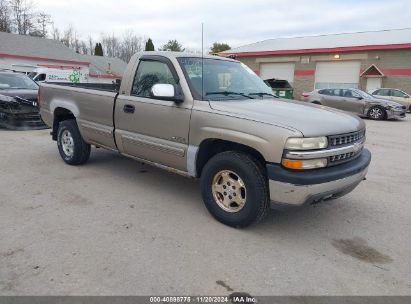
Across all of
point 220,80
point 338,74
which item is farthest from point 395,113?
point 220,80

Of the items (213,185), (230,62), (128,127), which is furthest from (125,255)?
(230,62)

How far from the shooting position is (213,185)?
424cm

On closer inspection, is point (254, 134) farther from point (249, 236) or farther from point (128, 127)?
point (128, 127)

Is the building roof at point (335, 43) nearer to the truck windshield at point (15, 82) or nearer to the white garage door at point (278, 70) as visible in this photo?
the white garage door at point (278, 70)

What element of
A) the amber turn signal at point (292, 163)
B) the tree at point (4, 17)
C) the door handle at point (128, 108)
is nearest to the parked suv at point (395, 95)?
the door handle at point (128, 108)

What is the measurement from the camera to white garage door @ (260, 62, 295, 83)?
31.0m

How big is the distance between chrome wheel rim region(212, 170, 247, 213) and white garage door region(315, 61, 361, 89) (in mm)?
25873

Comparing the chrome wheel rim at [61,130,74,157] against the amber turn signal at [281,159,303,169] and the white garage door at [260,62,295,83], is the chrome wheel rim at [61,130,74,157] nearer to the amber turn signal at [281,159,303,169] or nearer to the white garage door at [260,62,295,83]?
the amber turn signal at [281,159,303,169]

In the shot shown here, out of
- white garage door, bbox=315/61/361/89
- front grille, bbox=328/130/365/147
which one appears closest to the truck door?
front grille, bbox=328/130/365/147

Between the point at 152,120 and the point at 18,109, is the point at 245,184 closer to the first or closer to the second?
the point at 152,120

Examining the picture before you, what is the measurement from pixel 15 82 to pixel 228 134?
9.52m

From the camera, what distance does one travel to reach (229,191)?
4.12 m

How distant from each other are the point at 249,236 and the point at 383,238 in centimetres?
145

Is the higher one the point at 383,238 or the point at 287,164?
the point at 287,164
